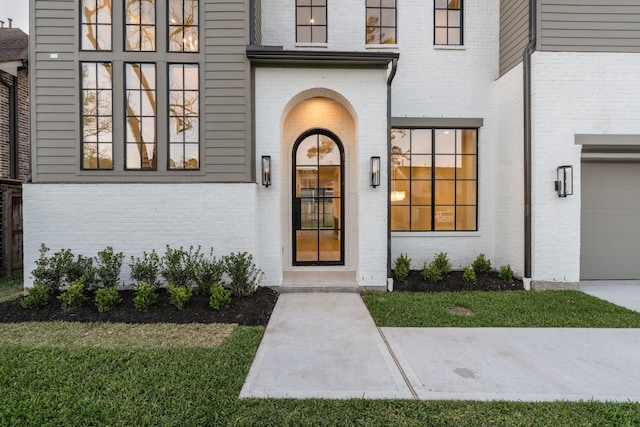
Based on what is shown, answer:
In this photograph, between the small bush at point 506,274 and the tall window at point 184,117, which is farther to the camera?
the small bush at point 506,274

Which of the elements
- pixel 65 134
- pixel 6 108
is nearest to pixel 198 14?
pixel 65 134

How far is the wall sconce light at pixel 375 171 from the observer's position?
18.0 feet

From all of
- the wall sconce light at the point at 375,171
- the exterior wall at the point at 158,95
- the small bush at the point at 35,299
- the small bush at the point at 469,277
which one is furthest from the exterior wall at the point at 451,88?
the small bush at the point at 35,299

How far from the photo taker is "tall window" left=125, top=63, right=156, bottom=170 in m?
5.35

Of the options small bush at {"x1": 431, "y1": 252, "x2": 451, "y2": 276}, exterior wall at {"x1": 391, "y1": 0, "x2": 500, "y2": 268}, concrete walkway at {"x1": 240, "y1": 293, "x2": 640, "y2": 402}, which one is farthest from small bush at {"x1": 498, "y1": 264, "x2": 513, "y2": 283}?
concrete walkway at {"x1": 240, "y1": 293, "x2": 640, "y2": 402}

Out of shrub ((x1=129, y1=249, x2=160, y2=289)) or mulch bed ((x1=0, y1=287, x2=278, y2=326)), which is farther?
shrub ((x1=129, y1=249, x2=160, y2=289))

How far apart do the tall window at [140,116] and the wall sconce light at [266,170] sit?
6.33 ft

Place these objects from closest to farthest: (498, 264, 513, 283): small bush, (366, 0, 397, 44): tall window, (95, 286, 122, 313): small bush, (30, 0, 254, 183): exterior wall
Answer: (95, 286, 122, 313): small bush
(30, 0, 254, 183): exterior wall
(498, 264, 513, 283): small bush
(366, 0, 397, 44): tall window

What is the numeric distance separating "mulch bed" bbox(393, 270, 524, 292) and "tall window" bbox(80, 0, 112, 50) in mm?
6888

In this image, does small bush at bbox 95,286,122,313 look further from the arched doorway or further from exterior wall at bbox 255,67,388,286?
the arched doorway

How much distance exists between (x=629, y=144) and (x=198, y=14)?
26.9 ft

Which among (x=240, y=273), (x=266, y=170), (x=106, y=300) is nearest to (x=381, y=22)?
(x=266, y=170)

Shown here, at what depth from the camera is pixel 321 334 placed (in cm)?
381

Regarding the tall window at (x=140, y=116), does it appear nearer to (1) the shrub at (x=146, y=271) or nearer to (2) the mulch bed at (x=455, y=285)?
(1) the shrub at (x=146, y=271)
